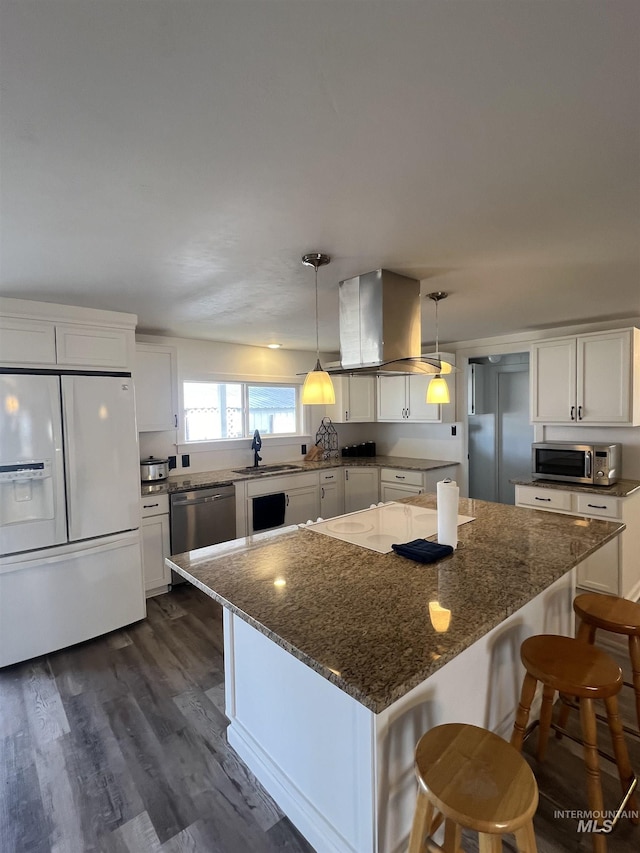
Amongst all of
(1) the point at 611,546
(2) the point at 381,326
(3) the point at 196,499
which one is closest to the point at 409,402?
(1) the point at 611,546

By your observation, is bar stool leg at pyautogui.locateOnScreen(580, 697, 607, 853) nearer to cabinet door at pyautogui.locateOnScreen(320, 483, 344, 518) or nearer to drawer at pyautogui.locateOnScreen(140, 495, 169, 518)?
drawer at pyautogui.locateOnScreen(140, 495, 169, 518)

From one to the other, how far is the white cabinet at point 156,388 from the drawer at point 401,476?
246 cm

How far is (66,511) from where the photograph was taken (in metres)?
2.69

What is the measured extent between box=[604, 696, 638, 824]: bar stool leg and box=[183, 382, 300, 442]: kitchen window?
12.5ft

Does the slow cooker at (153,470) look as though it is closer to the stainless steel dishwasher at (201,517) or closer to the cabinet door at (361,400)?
the stainless steel dishwasher at (201,517)

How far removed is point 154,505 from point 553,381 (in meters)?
3.66

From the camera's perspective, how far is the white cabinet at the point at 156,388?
3584mm

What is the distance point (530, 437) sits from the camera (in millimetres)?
5105

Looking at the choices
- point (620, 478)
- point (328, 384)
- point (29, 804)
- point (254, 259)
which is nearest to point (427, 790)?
point (328, 384)

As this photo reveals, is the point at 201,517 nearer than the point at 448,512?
No

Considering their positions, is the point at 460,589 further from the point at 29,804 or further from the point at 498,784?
the point at 29,804

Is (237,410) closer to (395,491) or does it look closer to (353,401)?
(353,401)

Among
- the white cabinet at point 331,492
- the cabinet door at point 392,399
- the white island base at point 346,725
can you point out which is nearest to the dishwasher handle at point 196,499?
the white cabinet at point 331,492

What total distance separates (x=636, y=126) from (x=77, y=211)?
1.81 meters
